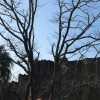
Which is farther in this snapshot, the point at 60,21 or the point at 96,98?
the point at 96,98

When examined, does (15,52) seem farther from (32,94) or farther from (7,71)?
(7,71)

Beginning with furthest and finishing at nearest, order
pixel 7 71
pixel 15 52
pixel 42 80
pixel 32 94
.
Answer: pixel 7 71, pixel 42 80, pixel 15 52, pixel 32 94

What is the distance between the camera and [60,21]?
68.2 ft

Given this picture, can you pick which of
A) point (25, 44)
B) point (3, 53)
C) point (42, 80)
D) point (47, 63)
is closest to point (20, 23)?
point (25, 44)

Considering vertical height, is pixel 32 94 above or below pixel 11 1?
below

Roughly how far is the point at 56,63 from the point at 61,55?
66cm

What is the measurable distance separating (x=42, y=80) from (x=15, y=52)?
782cm

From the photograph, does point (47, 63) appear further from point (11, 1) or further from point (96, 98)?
point (11, 1)

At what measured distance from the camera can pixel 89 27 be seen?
20.3m

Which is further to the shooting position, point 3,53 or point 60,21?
point 3,53

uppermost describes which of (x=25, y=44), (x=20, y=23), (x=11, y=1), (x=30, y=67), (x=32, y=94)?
(x=11, y=1)

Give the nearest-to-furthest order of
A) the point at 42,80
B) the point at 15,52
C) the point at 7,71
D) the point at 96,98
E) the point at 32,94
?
1. the point at 32,94
2. the point at 15,52
3. the point at 42,80
4. the point at 7,71
5. the point at 96,98

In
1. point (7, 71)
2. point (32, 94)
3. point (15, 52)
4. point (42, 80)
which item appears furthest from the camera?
point (7, 71)

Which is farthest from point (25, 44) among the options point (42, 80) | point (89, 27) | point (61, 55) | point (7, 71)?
point (7, 71)
